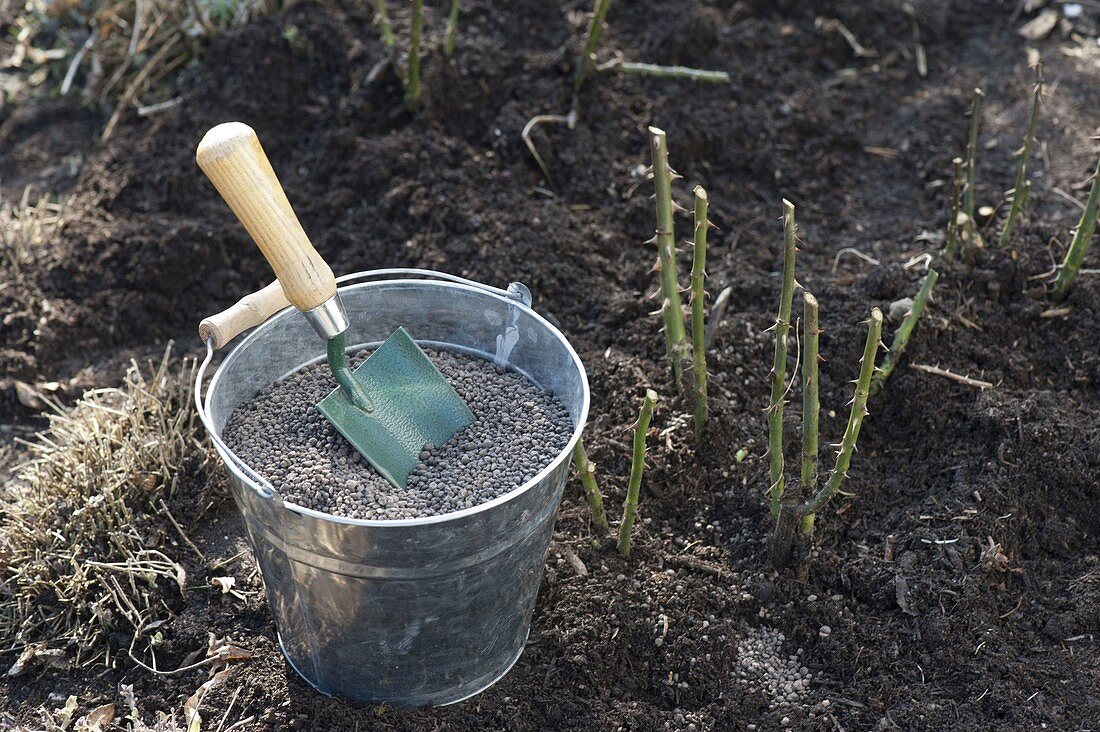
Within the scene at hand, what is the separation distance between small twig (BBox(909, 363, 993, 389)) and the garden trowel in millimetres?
1117

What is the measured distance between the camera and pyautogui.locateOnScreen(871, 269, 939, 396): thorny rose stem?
2.34 meters

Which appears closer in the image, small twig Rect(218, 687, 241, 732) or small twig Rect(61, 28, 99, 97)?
small twig Rect(218, 687, 241, 732)

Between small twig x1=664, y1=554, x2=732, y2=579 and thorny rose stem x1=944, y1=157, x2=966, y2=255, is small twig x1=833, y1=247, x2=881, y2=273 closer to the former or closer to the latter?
thorny rose stem x1=944, y1=157, x2=966, y2=255

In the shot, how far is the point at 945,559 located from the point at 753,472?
427 mm

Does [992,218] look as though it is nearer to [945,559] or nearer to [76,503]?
[945,559]

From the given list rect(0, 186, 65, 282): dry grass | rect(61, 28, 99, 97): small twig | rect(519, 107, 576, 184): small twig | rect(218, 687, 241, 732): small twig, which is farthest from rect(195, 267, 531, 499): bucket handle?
rect(61, 28, 99, 97): small twig

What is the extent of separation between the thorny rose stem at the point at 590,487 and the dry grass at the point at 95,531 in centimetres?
85

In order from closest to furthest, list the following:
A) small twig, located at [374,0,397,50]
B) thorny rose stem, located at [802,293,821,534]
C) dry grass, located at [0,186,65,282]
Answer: thorny rose stem, located at [802,293,821,534], dry grass, located at [0,186,65,282], small twig, located at [374,0,397,50]

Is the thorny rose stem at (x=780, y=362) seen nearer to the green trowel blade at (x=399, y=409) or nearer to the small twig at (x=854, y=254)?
the green trowel blade at (x=399, y=409)

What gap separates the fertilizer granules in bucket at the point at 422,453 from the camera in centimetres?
177

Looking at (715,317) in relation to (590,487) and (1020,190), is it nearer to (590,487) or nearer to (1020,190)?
(590,487)

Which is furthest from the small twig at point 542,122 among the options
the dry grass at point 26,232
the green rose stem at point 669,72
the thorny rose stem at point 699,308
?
the dry grass at point 26,232

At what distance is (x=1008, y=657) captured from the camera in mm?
2014

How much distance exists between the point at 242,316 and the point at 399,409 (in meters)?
0.32
